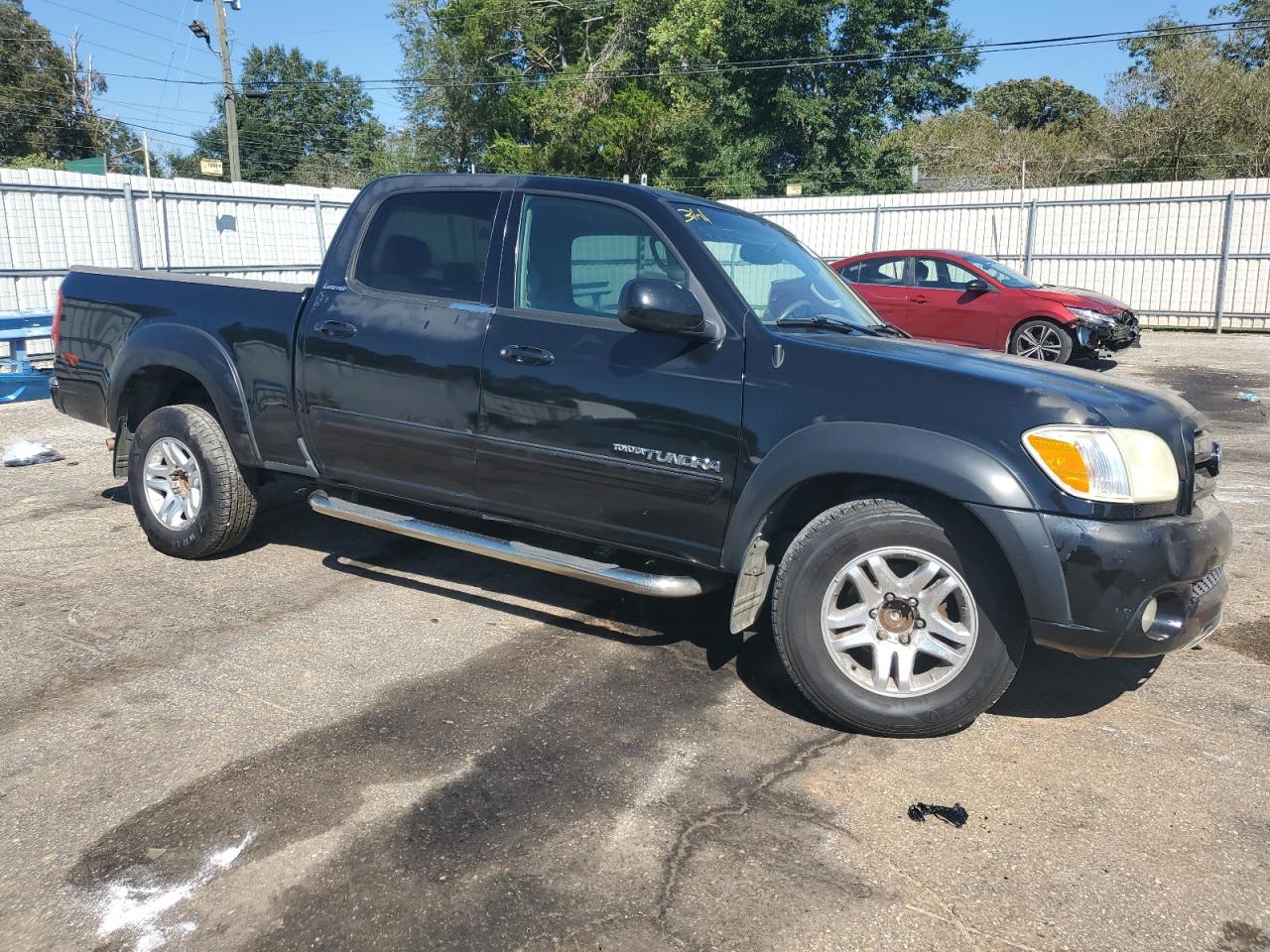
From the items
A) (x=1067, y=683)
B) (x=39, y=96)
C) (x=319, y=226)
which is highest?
(x=39, y=96)

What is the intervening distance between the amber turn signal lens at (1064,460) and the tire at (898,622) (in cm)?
32

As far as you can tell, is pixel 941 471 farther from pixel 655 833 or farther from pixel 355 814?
pixel 355 814

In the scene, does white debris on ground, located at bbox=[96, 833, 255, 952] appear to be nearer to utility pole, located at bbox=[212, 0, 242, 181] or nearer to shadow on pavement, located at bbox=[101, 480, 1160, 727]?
shadow on pavement, located at bbox=[101, 480, 1160, 727]

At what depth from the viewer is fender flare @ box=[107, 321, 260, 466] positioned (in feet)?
16.3

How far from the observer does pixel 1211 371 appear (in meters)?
13.2

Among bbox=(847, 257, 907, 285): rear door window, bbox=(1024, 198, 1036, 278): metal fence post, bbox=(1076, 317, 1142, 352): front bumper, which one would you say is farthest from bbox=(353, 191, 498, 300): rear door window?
bbox=(1024, 198, 1036, 278): metal fence post

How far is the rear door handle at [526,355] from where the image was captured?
4043mm

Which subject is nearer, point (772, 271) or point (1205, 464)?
point (1205, 464)

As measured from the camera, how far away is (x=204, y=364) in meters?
5.02

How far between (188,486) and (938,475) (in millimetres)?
3950

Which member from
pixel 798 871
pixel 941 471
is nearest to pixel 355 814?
pixel 798 871

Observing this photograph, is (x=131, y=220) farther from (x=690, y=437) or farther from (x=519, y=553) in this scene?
(x=690, y=437)

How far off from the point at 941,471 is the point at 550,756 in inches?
62.9

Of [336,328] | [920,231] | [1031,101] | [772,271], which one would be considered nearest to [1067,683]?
[772,271]
